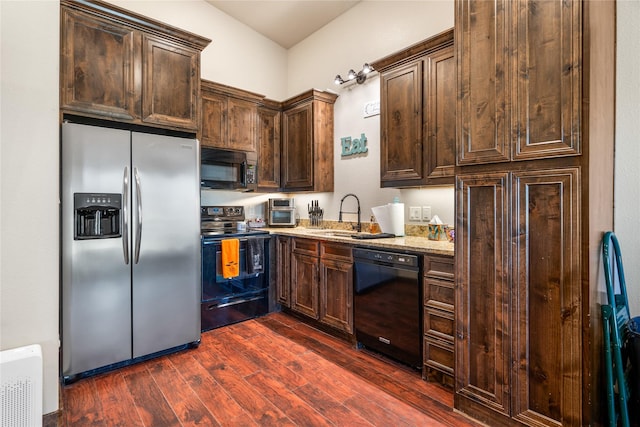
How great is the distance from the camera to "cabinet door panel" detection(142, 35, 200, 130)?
2.59m

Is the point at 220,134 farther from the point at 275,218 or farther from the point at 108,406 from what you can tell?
the point at 108,406

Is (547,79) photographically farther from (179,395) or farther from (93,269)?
(93,269)

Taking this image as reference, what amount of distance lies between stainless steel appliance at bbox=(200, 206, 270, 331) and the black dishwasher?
120 cm

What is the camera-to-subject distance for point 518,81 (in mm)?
1604

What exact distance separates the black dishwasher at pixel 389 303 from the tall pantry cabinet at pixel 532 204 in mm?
409

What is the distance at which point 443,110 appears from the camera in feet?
8.05

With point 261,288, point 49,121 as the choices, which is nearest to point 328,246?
point 261,288

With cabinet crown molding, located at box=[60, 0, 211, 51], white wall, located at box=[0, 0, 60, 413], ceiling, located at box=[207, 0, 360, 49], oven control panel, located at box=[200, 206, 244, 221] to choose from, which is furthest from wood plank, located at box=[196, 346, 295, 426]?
ceiling, located at box=[207, 0, 360, 49]

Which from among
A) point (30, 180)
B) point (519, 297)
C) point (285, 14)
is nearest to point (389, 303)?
point (519, 297)

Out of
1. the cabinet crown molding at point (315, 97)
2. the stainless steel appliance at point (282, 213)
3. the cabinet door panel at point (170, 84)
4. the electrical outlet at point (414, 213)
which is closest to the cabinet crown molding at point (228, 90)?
the cabinet crown molding at point (315, 97)

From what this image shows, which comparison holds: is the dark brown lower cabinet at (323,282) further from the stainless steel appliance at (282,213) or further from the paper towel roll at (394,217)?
the stainless steel appliance at (282,213)

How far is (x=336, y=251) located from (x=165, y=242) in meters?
1.41

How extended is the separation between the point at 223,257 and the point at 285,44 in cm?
316

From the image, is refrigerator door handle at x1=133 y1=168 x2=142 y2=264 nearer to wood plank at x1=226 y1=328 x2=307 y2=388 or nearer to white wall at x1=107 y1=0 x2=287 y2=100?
wood plank at x1=226 y1=328 x2=307 y2=388
